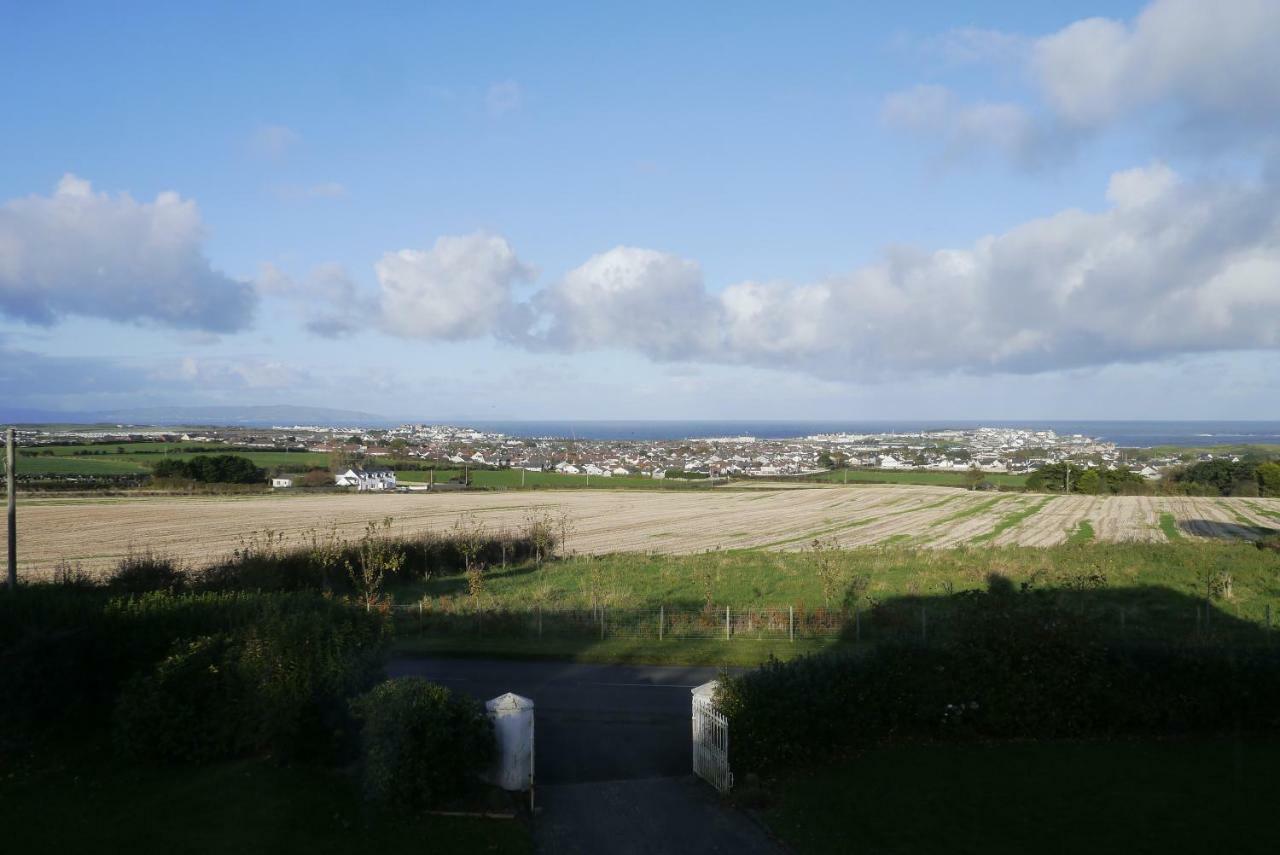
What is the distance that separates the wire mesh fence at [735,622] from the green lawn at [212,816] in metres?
9.92

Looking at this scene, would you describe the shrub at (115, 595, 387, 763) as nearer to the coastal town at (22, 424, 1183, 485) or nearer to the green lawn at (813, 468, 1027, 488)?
the coastal town at (22, 424, 1183, 485)

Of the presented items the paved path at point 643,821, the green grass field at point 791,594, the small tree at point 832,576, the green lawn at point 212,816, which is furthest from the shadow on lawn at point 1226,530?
the green lawn at point 212,816

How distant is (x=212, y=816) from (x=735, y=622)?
1391cm

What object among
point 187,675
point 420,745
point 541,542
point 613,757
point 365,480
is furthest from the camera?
point 365,480

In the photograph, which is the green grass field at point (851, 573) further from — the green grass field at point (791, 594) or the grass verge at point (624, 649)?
the grass verge at point (624, 649)

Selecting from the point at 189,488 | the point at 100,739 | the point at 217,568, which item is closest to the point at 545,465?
the point at 189,488

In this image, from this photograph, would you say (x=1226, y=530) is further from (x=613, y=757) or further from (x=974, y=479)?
(x=613, y=757)

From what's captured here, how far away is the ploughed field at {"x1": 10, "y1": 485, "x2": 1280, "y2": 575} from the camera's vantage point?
141 ft

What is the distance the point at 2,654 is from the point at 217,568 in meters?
15.0

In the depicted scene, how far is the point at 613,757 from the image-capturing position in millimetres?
12648

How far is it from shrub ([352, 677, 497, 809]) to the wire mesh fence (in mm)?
10374

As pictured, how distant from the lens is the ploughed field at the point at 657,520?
4291 centimetres

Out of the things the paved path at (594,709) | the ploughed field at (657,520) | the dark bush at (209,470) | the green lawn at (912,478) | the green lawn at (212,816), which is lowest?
the green lawn at (912,478)

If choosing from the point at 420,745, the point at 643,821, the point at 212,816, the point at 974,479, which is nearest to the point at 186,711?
the point at 212,816
